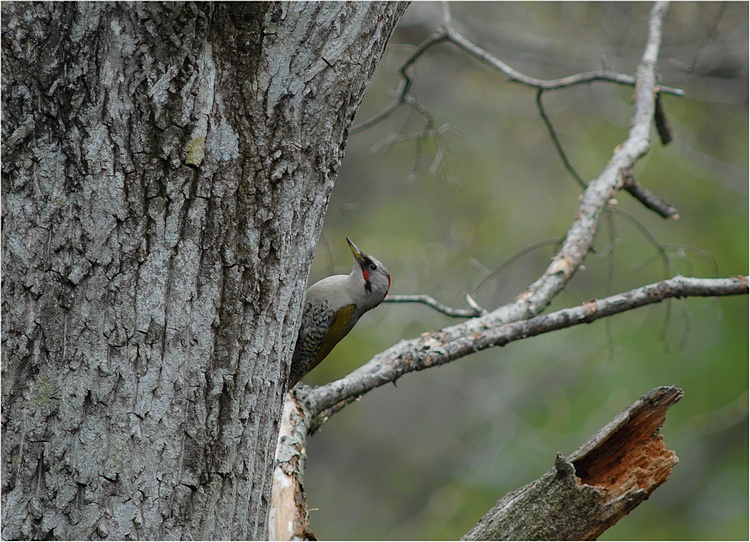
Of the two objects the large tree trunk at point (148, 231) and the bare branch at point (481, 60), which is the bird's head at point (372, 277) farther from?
the large tree trunk at point (148, 231)

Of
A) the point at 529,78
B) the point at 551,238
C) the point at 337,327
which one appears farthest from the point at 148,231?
the point at 551,238

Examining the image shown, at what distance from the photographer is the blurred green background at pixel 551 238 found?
601 centimetres

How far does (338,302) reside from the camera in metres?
2.94

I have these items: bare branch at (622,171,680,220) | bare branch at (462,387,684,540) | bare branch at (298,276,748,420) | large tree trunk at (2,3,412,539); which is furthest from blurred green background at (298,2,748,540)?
large tree trunk at (2,3,412,539)

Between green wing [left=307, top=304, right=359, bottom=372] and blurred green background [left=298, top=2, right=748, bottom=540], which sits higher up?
blurred green background [left=298, top=2, right=748, bottom=540]

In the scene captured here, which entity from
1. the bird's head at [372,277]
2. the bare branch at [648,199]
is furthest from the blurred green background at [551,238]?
the bird's head at [372,277]

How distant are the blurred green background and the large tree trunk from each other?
3.96m

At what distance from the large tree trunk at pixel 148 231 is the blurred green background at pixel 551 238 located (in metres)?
3.96

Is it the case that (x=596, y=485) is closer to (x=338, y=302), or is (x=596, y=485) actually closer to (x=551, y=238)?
(x=338, y=302)

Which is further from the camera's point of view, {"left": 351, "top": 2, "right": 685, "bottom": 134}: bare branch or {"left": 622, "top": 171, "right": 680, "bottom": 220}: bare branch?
{"left": 351, "top": 2, "right": 685, "bottom": 134}: bare branch

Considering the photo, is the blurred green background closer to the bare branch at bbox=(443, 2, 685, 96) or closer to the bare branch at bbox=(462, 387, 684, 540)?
the bare branch at bbox=(443, 2, 685, 96)

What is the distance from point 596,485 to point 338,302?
4.83 feet

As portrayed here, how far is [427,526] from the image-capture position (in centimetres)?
657

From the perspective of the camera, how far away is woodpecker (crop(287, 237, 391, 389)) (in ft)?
9.23
